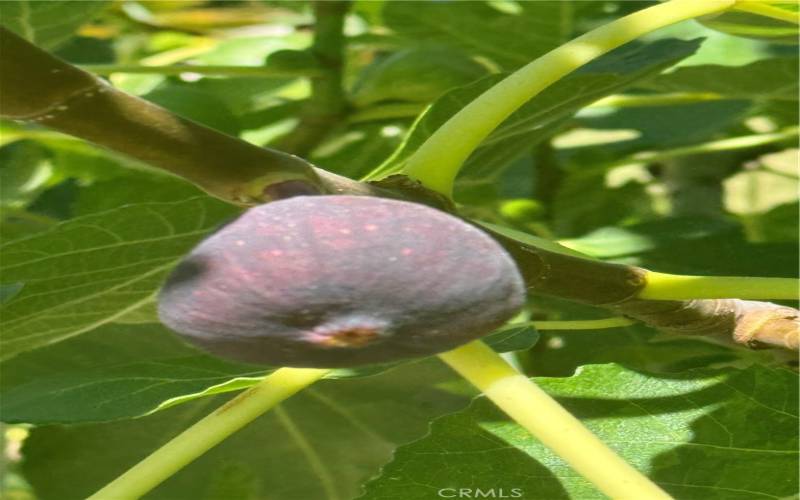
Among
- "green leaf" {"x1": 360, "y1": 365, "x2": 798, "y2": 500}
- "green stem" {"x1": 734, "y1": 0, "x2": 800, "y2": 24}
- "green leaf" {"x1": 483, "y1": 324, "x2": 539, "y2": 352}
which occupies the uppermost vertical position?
"green stem" {"x1": 734, "y1": 0, "x2": 800, "y2": 24}

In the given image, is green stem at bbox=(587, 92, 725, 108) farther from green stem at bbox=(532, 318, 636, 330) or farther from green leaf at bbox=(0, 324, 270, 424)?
green leaf at bbox=(0, 324, 270, 424)

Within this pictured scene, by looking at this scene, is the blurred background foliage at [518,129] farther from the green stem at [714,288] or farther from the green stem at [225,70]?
the green stem at [714,288]

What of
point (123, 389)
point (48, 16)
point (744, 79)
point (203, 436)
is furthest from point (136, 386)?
point (744, 79)

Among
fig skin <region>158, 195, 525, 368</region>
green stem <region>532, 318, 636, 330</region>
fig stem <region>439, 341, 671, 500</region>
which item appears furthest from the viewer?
green stem <region>532, 318, 636, 330</region>

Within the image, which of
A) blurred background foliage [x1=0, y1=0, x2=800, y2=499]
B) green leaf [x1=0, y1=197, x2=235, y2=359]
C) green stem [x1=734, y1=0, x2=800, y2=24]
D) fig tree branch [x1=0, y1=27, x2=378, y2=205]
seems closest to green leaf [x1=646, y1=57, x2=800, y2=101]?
blurred background foliage [x1=0, y1=0, x2=800, y2=499]

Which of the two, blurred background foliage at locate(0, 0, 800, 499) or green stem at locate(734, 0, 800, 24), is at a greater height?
green stem at locate(734, 0, 800, 24)

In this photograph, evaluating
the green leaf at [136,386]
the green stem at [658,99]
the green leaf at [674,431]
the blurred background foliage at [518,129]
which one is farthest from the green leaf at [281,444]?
the green stem at [658,99]

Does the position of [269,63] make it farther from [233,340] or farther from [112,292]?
[233,340]
